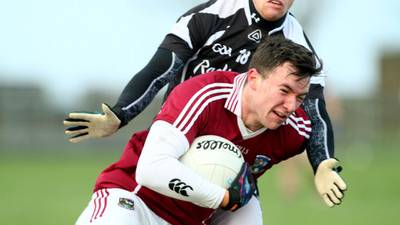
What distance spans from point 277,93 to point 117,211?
4.25 feet

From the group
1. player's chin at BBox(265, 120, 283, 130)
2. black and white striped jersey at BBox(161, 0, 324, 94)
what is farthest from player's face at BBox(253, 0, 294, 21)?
player's chin at BBox(265, 120, 283, 130)

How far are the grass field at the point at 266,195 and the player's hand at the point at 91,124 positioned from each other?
6799 millimetres

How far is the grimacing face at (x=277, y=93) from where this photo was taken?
21.4ft

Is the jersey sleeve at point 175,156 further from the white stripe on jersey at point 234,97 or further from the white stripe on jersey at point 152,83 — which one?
the white stripe on jersey at point 152,83

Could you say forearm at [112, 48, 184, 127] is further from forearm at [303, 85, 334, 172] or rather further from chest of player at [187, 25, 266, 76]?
forearm at [303, 85, 334, 172]

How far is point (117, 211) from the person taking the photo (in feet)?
21.6

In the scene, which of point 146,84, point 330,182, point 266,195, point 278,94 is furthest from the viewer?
point 266,195

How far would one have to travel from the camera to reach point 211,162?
6.56 metres

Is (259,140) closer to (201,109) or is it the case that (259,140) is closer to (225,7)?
(201,109)

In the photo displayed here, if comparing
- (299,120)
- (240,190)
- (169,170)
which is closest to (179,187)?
(169,170)

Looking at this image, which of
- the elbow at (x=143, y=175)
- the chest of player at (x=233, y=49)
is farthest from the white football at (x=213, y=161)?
the chest of player at (x=233, y=49)
